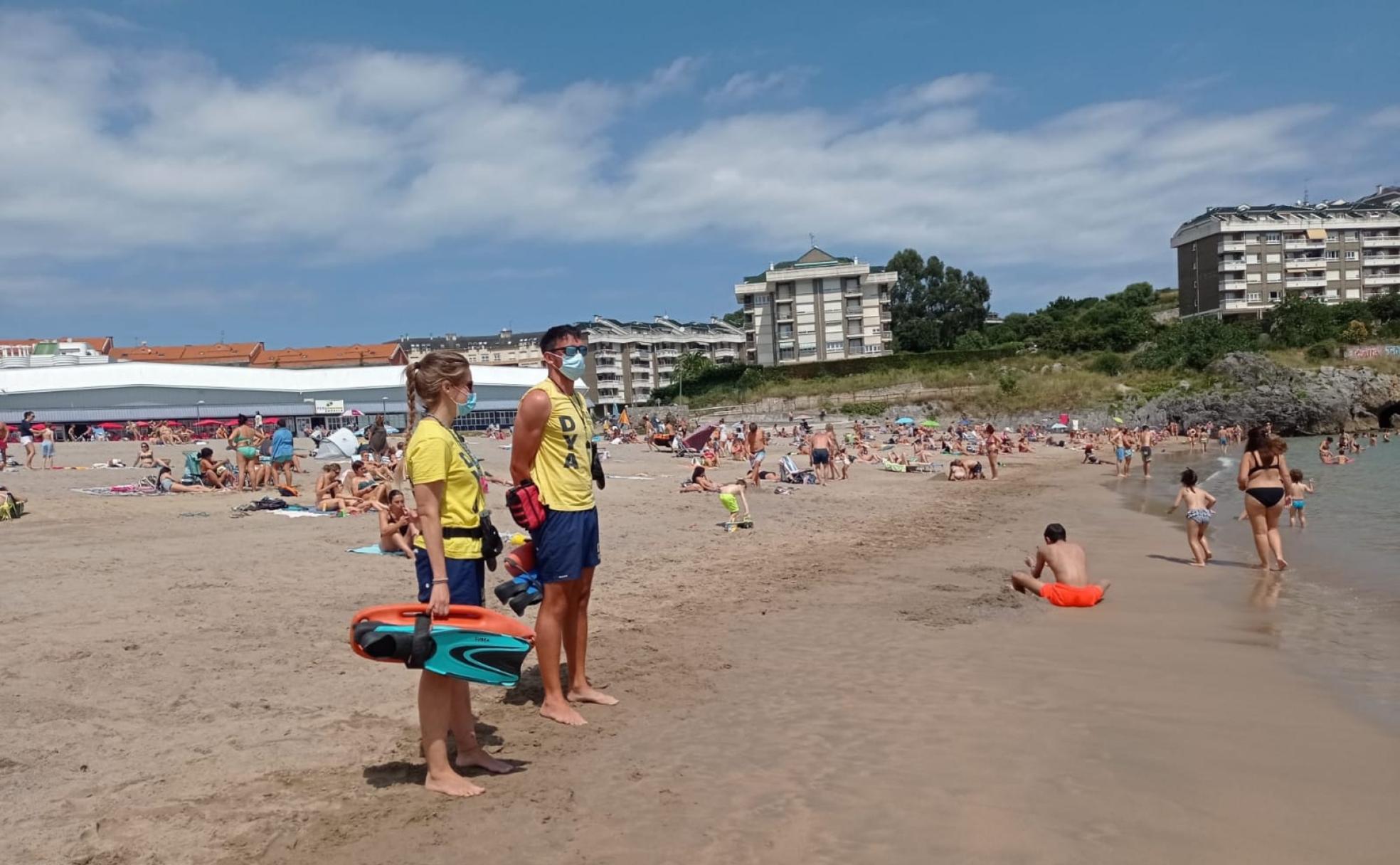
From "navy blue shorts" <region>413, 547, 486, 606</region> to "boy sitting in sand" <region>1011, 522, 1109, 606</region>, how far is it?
17.8 ft

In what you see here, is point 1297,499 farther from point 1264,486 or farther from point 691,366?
point 691,366

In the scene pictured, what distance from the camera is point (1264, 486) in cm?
893

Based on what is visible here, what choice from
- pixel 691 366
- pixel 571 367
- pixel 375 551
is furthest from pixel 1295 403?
pixel 571 367

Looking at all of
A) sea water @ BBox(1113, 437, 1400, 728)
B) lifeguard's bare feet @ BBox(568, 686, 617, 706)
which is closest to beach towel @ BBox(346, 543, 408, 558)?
lifeguard's bare feet @ BBox(568, 686, 617, 706)

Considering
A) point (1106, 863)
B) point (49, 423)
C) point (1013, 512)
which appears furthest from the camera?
point (49, 423)

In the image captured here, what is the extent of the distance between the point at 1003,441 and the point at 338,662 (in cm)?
3216

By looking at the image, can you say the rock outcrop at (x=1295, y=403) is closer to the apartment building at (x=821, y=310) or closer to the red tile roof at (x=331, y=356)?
the apartment building at (x=821, y=310)

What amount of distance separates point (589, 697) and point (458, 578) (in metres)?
1.41

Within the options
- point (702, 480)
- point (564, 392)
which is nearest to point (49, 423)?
point (702, 480)

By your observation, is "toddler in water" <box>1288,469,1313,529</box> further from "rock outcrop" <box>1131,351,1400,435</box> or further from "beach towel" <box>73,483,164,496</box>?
"rock outcrop" <box>1131,351,1400,435</box>

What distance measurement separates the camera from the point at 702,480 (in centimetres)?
1633

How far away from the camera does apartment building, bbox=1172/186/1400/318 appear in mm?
80562

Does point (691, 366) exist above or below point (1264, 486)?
above

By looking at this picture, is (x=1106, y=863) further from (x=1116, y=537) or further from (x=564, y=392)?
(x=1116, y=537)
